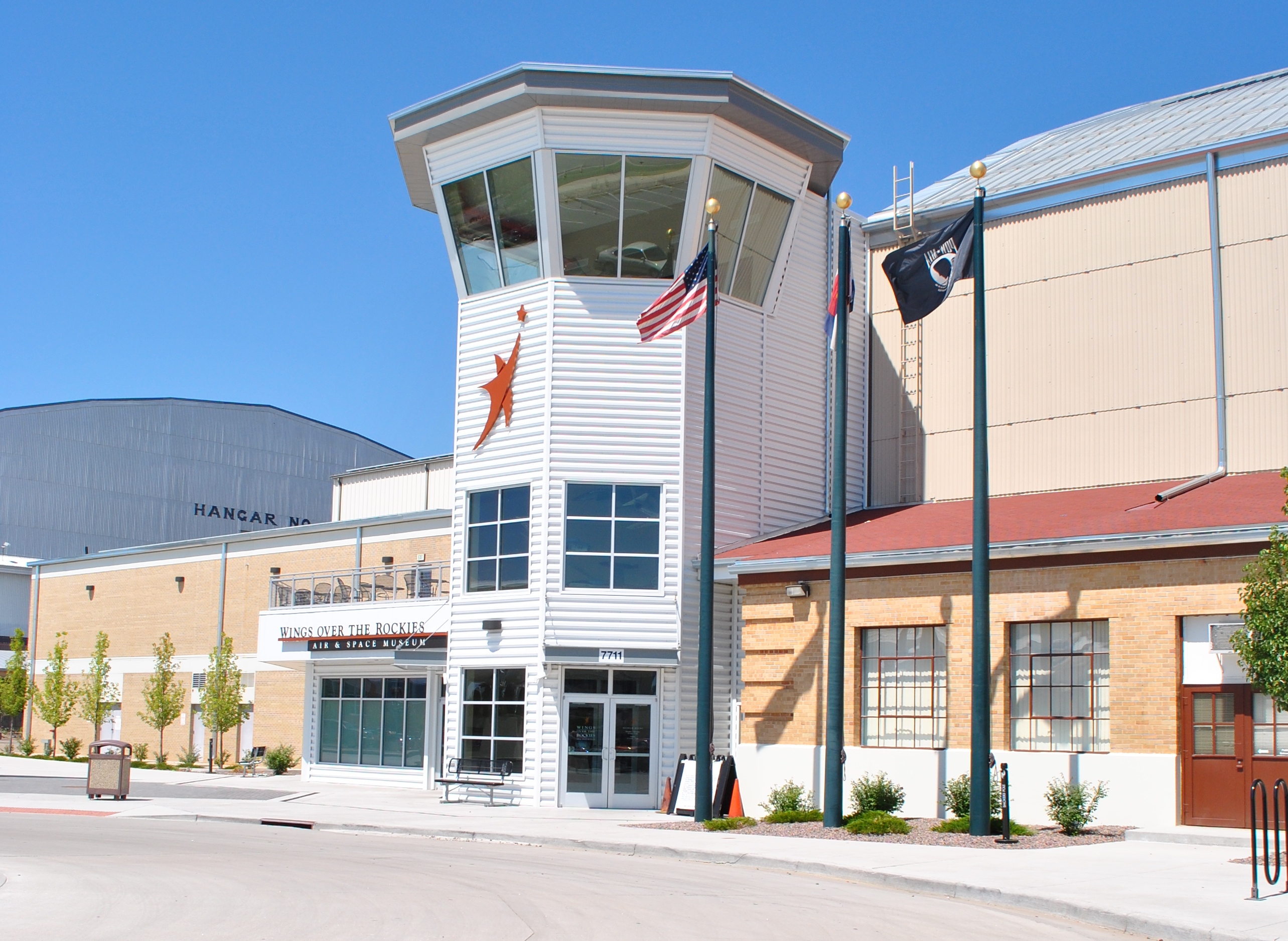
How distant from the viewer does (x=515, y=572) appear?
28.6 m

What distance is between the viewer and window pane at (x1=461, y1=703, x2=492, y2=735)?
28906 mm

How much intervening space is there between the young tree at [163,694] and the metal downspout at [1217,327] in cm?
3161

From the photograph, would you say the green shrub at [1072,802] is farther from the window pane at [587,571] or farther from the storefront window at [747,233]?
the storefront window at [747,233]

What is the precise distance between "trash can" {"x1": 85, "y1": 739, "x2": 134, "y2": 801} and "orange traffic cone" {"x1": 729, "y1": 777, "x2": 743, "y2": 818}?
13.0m

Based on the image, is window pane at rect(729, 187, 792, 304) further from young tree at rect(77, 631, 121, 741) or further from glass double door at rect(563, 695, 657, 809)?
young tree at rect(77, 631, 121, 741)

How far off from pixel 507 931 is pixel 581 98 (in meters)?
19.6

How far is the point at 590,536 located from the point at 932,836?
10.3 meters

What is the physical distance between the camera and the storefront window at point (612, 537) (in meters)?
28.0

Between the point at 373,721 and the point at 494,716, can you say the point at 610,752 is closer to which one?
the point at 494,716

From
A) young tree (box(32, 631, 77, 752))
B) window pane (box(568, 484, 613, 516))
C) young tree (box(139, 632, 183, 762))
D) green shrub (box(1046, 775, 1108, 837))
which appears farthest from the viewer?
young tree (box(32, 631, 77, 752))

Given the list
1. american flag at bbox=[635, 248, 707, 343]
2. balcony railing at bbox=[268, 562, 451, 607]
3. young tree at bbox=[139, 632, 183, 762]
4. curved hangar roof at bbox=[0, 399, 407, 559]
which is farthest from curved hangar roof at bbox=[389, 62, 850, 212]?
curved hangar roof at bbox=[0, 399, 407, 559]

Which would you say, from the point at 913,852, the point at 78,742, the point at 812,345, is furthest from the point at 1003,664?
the point at 78,742

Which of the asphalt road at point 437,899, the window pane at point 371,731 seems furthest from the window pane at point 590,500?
the window pane at point 371,731

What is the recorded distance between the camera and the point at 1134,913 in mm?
12828
